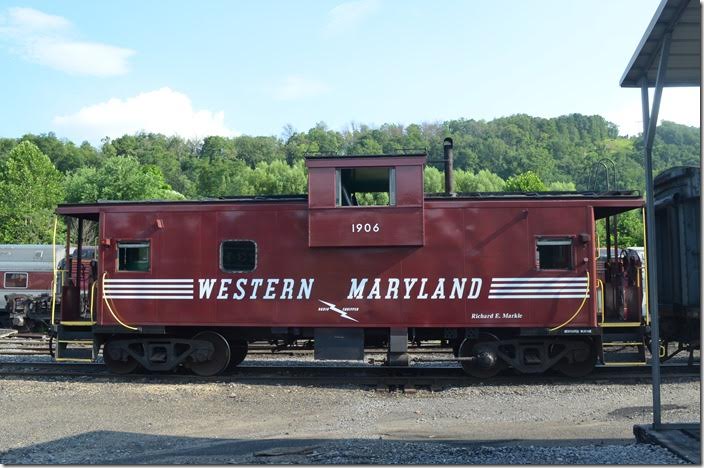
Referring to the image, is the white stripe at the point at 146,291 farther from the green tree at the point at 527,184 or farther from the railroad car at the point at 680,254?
the green tree at the point at 527,184

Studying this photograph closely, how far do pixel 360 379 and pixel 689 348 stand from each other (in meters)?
6.31

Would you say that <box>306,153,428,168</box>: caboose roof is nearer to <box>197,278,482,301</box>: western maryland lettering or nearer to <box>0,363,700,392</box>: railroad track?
<box>197,278,482,301</box>: western maryland lettering

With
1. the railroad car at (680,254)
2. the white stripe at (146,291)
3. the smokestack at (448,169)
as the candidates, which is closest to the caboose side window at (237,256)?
the white stripe at (146,291)

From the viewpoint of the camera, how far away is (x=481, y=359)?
1204 centimetres

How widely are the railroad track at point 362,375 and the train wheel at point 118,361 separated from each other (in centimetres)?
21

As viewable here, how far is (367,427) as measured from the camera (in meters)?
8.98

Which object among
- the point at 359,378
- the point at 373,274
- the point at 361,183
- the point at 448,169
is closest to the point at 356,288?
the point at 373,274

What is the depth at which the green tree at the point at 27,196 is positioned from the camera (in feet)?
150

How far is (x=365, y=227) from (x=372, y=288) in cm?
114

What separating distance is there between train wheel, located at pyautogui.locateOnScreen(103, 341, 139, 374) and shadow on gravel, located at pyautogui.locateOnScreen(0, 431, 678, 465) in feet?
14.6

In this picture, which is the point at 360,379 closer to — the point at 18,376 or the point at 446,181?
the point at 446,181

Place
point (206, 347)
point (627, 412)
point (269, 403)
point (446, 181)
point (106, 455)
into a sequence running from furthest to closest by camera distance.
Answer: point (446, 181) < point (206, 347) < point (269, 403) < point (627, 412) < point (106, 455)

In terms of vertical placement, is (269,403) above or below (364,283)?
below

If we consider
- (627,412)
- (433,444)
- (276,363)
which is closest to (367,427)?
(433,444)
